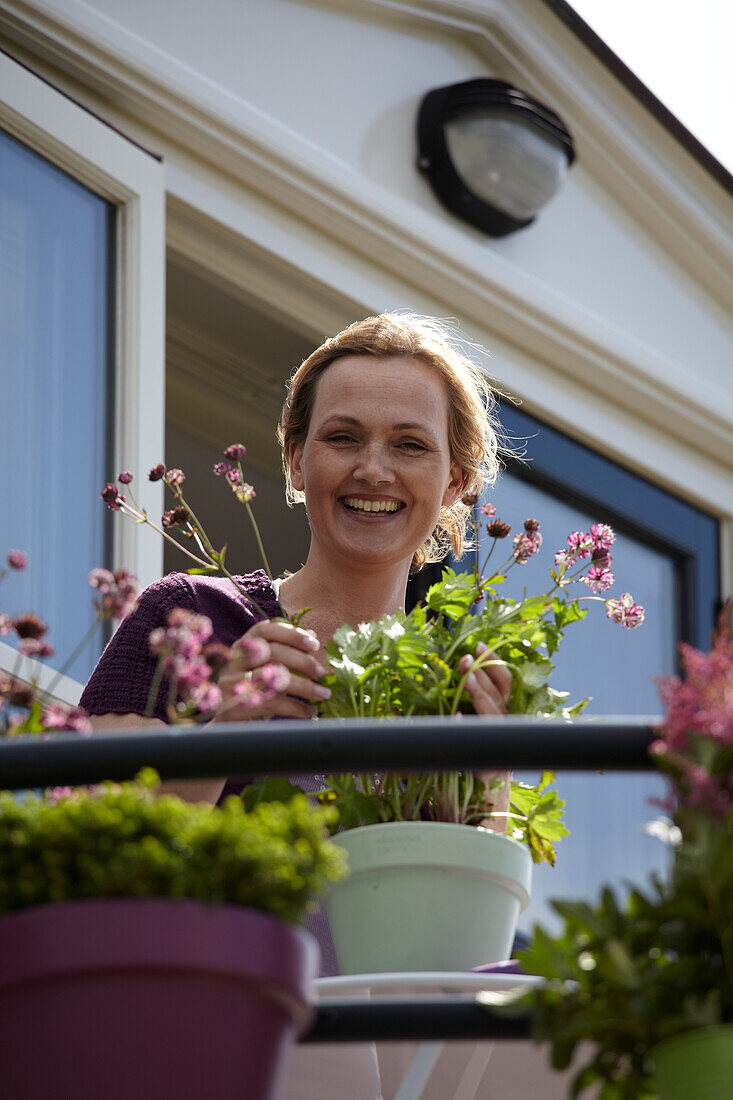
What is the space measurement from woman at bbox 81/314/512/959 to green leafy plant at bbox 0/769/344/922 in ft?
4.06

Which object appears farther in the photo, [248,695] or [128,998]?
[248,695]

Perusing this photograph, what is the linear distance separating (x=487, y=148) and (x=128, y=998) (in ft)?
12.1

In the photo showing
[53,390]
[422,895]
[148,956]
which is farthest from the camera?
[53,390]

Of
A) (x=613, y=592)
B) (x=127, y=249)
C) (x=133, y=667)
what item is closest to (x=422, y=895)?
(x=133, y=667)

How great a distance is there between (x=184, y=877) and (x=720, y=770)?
1.27 ft

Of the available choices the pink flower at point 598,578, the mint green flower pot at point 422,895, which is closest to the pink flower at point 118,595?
the mint green flower pot at point 422,895

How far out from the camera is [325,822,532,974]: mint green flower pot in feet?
5.38

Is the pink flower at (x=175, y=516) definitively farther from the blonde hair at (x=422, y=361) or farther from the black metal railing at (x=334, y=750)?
the black metal railing at (x=334, y=750)

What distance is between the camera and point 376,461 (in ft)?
8.84

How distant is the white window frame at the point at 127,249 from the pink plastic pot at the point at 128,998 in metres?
2.11

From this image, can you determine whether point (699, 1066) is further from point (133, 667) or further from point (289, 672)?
point (133, 667)

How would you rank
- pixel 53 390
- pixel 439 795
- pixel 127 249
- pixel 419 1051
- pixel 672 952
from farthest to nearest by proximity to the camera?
1. pixel 127 249
2. pixel 53 390
3. pixel 439 795
4. pixel 419 1051
5. pixel 672 952

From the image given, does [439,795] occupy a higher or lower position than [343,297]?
lower

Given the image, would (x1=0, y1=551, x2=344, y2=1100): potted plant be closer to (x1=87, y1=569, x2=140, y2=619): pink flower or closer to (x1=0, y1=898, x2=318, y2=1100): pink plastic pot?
(x1=0, y1=898, x2=318, y2=1100): pink plastic pot
